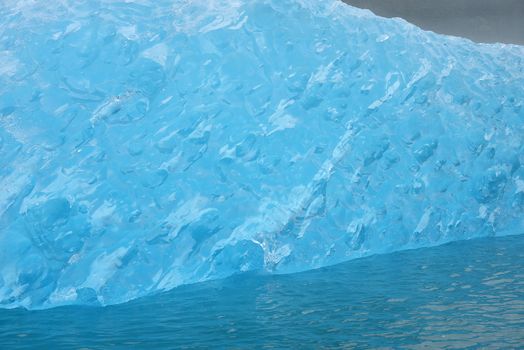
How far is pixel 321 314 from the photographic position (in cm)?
357

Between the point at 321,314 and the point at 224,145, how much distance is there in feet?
6.94

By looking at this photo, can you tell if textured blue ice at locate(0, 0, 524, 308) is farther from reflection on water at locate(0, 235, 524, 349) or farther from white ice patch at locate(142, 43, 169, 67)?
reflection on water at locate(0, 235, 524, 349)

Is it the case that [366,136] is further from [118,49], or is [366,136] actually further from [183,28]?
[118,49]

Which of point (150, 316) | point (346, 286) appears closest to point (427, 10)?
point (346, 286)

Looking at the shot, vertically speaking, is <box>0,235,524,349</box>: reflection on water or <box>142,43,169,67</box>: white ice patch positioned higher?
<box>142,43,169,67</box>: white ice patch

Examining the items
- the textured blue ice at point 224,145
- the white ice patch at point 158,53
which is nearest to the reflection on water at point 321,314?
the textured blue ice at point 224,145

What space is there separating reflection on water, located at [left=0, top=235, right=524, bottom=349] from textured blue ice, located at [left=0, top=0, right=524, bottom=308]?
37cm

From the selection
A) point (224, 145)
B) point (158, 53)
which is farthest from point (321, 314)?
point (158, 53)

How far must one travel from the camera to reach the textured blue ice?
15.3ft

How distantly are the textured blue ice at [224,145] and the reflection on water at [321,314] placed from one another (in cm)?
37

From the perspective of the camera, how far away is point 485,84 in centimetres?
688

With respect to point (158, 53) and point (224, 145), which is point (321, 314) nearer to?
point (224, 145)

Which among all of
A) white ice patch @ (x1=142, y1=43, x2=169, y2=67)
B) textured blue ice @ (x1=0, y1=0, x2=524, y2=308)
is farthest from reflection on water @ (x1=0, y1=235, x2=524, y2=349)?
white ice patch @ (x1=142, y1=43, x2=169, y2=67)

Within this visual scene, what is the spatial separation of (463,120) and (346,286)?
2.92 meters
